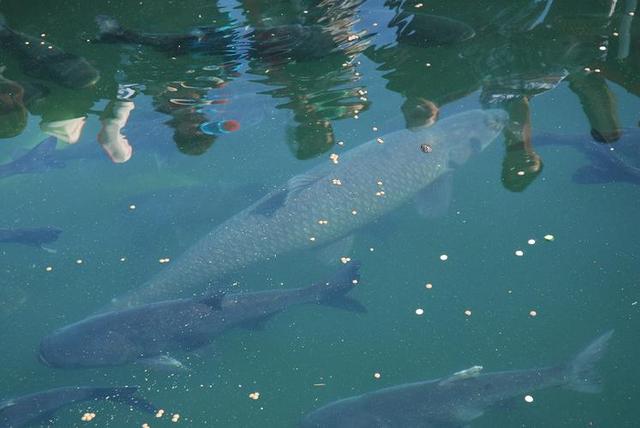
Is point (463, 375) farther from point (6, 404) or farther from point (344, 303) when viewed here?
point (6, 404)

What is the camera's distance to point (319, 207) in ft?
15.2

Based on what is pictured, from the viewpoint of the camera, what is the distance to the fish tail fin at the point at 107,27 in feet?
20.3

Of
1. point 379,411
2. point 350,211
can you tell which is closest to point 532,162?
point 350,211

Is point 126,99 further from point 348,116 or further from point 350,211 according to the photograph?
point 350,211

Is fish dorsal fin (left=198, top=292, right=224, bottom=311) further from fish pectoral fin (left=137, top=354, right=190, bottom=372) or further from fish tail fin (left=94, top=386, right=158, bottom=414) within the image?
fish tail fin (left=94, top=386, right=158, bottom=414)

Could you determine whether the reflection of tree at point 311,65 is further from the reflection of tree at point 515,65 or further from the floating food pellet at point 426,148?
the floating food pellet at point 426,148

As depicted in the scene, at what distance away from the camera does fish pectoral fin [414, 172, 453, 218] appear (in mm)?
4762

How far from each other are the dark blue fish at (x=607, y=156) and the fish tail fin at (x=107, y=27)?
444cm

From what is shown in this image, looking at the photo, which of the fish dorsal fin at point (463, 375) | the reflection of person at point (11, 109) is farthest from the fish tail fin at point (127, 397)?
the reflection of person at point (11, 109)

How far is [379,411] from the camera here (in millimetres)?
3637

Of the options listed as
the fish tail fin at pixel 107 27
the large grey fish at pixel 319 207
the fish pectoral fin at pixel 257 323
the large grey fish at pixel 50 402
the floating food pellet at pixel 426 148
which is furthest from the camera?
the fish tail fin at pixel 107 27

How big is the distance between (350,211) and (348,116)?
3.96 ft

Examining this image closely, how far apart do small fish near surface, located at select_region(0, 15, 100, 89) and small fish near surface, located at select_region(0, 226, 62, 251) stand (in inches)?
67.6

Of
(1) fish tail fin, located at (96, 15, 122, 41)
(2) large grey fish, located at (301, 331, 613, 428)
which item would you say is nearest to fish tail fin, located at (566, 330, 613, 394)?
(2) large grey fish, located at (301, 331, 613, 428)
